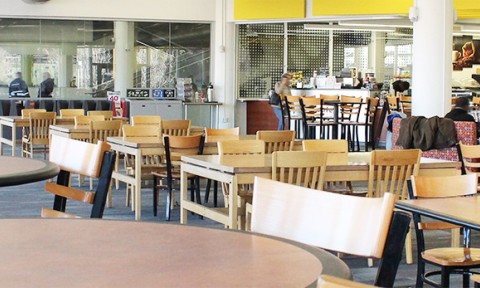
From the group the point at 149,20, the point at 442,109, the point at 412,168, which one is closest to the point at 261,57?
the point at 149,20

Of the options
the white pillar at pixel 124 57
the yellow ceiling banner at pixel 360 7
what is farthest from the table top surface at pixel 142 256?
the white pillar at pixel 124 57

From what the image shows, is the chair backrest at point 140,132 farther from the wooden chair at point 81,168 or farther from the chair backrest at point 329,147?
the wooden chair at point 81,168

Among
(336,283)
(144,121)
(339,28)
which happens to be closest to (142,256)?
(336,283)

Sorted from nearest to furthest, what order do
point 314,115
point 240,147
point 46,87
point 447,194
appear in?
point 447,194 → point 240,147 → point 314,115 → point 46,87

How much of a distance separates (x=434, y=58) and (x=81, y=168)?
8862mm

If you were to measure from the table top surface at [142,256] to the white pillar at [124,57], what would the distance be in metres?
16.5

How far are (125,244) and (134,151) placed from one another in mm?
A: 6182

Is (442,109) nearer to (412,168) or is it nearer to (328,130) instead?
(328,130)

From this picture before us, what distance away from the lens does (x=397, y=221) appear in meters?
2.47

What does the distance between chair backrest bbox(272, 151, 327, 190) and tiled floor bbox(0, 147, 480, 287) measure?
2.32 ft

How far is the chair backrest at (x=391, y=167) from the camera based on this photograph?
6.63 metres

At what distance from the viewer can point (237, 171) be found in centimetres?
612

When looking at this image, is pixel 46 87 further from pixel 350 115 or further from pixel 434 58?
pixel 434 58

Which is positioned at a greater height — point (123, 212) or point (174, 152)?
point (174, 152)
